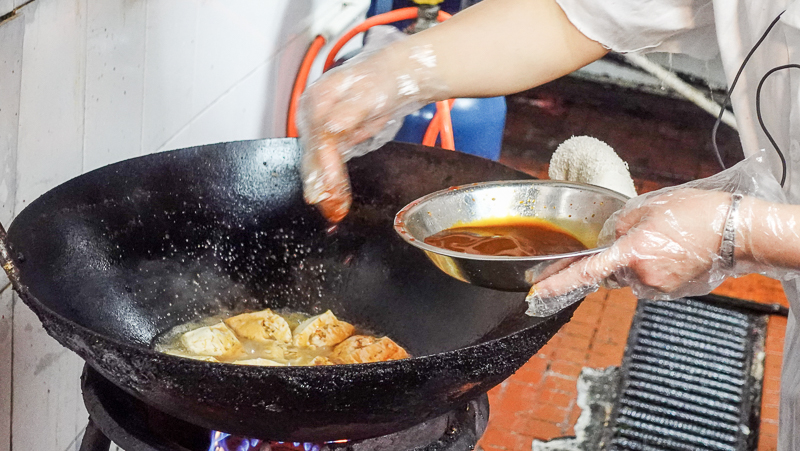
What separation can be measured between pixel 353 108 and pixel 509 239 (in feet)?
1.14

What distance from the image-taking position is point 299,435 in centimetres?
97

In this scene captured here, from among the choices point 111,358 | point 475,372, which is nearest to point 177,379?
point 111,358

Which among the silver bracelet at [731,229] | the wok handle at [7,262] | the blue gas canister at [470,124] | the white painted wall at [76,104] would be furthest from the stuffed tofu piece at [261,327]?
the blue gas canister at [470,124]

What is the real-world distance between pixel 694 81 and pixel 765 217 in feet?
13.1

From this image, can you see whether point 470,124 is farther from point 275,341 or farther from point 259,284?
point 275,341

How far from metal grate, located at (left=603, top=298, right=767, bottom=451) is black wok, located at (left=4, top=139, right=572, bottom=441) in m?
1.14

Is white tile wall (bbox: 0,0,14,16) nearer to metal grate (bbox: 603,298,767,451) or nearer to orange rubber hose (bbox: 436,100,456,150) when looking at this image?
orange rubber hose (bbox: 436,100,456,150)

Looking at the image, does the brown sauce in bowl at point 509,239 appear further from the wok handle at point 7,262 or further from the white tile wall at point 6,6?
the white tile wall at point 6,6

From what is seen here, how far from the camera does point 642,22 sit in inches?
51.8

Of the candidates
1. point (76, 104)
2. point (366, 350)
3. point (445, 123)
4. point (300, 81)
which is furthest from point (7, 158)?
point (300, 81)

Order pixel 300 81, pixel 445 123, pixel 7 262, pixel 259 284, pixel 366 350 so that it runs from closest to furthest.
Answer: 1. pixel 7 262
2. pixel 366 350
3. pixel 259 284
4. pixel 445 123
5. pixel 300 81

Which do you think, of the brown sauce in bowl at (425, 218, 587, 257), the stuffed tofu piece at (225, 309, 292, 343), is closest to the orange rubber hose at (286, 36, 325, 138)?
the stuffed tofu piece at (225, 309, 292, 343)

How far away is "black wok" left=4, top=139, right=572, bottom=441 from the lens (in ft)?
2.80

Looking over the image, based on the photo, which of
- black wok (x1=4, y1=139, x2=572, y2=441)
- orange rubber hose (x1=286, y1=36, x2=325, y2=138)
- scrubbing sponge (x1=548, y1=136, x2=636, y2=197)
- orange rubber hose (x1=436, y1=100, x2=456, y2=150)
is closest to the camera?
black wok (x1=4, y1=139, x2=572, y2=441)
